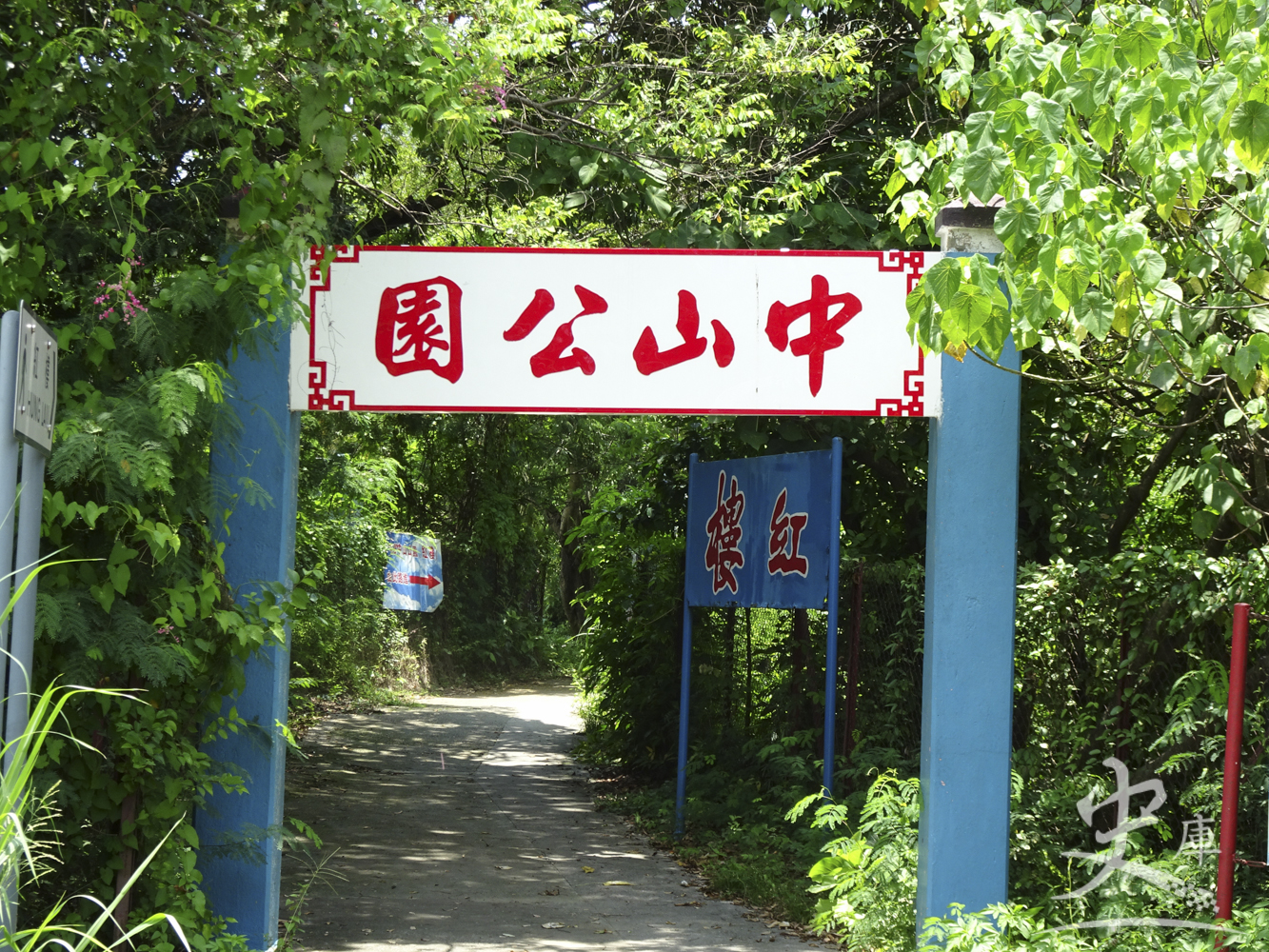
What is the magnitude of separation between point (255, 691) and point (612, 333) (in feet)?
6.59

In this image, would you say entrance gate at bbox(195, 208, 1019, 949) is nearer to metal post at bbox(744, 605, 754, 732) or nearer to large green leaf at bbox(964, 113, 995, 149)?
large green leaf at bbox(964, 113, 995, 149)

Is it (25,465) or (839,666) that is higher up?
(25,465)

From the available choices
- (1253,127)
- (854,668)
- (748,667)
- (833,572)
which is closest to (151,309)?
(1253,127)

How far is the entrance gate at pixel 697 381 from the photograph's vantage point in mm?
4953

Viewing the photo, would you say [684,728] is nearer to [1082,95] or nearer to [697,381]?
[697,381]

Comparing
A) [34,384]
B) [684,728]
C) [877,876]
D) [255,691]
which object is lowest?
[877,876]

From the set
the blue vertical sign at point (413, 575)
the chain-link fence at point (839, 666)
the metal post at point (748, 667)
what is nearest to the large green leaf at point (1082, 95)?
the chain-link fence at point (839, 666)

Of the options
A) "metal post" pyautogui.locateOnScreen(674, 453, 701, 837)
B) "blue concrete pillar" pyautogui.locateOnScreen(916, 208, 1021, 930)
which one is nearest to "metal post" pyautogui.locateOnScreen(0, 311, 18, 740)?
"blue concrete pillar" pyautogui.locateOnScreen(916, 208, 1021, 930)

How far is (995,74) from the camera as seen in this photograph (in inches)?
153

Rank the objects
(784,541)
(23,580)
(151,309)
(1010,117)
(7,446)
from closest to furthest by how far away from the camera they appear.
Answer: (7,446) < (23,580) < (1010,117) < (151,309) < (784,541)

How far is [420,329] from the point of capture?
499 cm

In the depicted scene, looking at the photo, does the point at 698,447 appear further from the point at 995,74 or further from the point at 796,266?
the point at 995,74

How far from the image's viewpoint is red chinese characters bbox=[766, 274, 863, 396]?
5.01m

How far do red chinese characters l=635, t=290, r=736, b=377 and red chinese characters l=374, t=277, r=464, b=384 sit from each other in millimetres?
736
